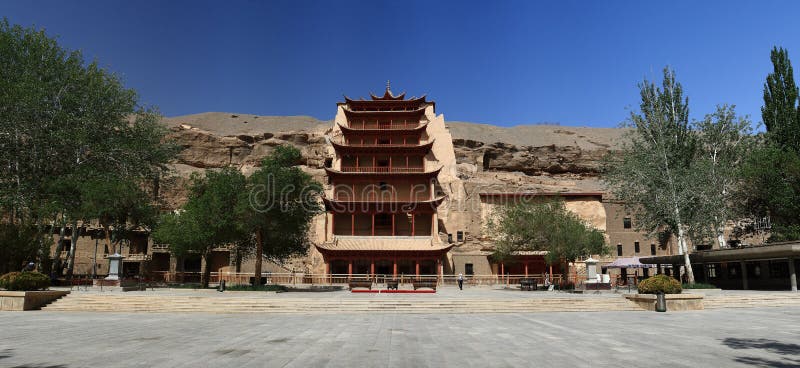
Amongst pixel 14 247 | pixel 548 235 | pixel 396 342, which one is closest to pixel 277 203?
pixel 14 247

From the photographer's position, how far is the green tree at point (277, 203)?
27578mm

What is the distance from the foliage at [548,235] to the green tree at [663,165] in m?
4.58

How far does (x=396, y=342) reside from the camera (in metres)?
10.4

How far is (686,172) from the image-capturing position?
31.9 metres

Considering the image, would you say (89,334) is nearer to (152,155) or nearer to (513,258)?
(152,155)

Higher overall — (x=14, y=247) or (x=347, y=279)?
(x=14, y=247)

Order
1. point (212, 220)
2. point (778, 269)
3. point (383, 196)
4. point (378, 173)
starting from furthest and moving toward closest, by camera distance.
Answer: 1. point (383, 196)
2. point (378, 173)
3. point (778, 269)
4. point (212, 220)

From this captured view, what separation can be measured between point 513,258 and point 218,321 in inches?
1164

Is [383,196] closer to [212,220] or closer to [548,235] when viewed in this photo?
[548,235]

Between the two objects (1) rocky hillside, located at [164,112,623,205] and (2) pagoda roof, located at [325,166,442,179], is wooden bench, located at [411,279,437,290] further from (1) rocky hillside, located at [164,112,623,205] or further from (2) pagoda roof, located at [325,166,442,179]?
(1) rocky hillside, located at [164,112,623,205]

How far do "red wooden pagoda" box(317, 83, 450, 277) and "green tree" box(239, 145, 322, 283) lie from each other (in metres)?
9.67

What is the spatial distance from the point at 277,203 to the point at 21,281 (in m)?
12.8

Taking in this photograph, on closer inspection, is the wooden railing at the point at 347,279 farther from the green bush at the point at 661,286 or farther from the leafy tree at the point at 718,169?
the green bush at the point at 661,286

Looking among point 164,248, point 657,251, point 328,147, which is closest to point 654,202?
point 657,251
